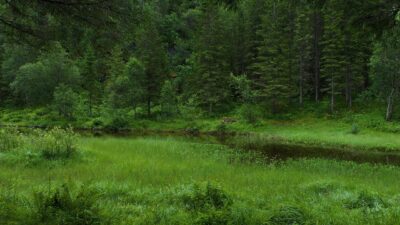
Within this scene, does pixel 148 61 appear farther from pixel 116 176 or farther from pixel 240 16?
pixel 116 176

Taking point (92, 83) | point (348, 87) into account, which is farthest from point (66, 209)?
point (92, 83)

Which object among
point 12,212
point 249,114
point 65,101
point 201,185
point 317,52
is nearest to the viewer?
point 12,212

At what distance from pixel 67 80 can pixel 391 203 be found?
60.8 meters

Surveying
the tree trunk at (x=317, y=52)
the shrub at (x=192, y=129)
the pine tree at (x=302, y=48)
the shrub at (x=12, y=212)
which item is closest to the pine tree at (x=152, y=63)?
the shrub at (x=192, y=129)

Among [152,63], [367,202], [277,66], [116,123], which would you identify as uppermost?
[152,63]

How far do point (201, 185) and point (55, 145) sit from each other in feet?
31.0

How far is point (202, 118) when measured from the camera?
53406 mm

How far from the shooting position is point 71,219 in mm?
7051

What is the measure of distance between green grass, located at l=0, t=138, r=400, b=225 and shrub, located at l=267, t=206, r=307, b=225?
0.06 feet

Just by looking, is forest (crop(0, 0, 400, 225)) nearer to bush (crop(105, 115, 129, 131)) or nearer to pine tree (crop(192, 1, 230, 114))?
bush (crop(105, 115, 129, 131))

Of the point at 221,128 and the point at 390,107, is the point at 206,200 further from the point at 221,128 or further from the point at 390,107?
the point at 390,107

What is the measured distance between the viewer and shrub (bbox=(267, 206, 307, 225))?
7793 millimetres

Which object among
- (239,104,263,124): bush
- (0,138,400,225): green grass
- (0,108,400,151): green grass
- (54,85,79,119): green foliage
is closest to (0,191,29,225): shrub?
(0,138,400,225): green grass

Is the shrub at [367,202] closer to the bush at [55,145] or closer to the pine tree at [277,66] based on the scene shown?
the bush at [55,145]
